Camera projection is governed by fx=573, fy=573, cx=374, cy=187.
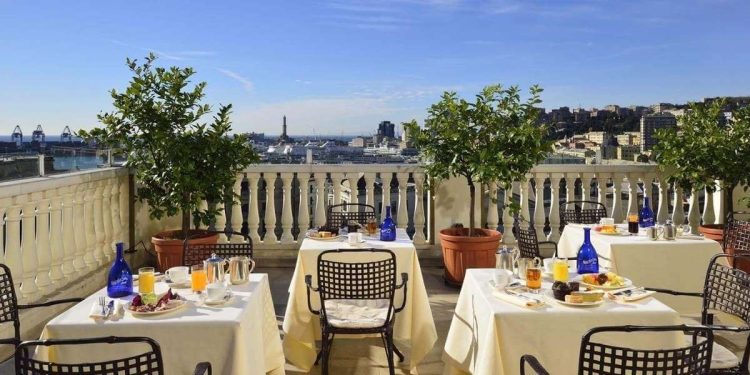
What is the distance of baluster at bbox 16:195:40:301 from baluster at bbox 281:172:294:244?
8.70ft

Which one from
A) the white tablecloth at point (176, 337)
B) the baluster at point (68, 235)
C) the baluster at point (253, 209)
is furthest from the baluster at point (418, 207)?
the white tablecloth at point (176, 337)

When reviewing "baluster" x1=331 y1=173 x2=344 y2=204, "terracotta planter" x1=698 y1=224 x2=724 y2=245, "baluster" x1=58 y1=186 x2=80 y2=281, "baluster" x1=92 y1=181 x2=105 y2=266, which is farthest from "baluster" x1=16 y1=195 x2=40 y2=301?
"terracotta planter" x1=698 y1=224 x2=724 y2=245

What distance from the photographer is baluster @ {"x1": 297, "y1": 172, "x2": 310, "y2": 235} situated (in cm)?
641

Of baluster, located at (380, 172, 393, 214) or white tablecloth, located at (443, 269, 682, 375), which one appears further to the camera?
baluster, located at (380, 172, 393, 214)

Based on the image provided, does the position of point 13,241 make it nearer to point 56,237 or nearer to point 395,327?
point 56,237

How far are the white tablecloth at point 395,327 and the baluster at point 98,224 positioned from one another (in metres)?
2.42

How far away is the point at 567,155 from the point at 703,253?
258 centimetres

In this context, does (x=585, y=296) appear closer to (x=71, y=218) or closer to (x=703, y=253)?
(x=703, y=253)


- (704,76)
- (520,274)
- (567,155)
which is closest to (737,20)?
(704,76)

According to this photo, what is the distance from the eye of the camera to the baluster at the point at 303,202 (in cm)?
641

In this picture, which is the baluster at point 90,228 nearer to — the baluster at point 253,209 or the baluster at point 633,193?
the baluster at point 253,209

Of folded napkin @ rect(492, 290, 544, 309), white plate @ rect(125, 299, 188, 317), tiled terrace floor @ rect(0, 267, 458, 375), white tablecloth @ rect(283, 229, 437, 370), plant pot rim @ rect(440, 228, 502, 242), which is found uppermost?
white plate @ rect(125, 299, 188, 317)

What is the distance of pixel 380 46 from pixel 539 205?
483 cm

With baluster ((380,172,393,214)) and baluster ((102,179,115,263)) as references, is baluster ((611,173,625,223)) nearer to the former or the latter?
baluster ((380,172,393,214))
